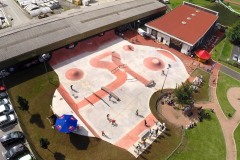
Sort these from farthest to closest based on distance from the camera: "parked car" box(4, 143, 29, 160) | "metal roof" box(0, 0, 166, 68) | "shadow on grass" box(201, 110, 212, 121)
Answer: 1. "metal roof" box(0, 0, 166, 68)
2. "shadow on grass" box(201, 110, 212, 121)
3. "parked car" box(4, 143, 29, 160)

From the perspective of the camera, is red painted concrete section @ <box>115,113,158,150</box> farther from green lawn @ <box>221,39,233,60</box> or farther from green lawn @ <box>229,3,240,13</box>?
green lawn @ <box>229,3,240,13</box>

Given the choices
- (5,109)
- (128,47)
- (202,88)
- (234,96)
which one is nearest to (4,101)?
(5,109)

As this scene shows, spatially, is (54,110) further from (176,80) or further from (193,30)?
(193,30)

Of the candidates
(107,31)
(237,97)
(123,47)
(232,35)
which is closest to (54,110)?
(123,47)

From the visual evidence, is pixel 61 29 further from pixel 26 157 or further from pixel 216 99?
pixel 216 99

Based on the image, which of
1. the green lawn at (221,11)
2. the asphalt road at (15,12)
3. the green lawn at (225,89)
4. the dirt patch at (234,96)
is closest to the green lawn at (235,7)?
the green lawn at (221,11)

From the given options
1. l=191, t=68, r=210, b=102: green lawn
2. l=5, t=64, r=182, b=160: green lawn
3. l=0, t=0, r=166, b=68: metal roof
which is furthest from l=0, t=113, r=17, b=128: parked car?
l=191, t=68, r=210, b=102: green lawn
